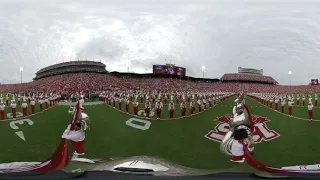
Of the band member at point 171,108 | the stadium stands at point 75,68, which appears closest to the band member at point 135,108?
the band member at point 171,108

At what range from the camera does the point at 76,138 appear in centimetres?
378

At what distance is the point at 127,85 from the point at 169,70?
84 centimetres

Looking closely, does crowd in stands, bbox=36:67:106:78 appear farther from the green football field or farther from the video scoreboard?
the video scoreboard

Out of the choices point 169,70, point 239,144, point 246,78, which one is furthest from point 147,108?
point 246,78

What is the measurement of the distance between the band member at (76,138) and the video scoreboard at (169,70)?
169cm

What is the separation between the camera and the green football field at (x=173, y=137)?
3.37 metres

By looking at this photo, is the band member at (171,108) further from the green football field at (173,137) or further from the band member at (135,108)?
the band member at (135,108)

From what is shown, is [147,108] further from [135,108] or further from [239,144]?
[239,144]

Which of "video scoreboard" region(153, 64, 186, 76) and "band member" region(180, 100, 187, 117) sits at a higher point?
"video scoreboard" region(153, 64, 186, 76)

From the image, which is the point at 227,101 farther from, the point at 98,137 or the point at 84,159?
the point at 84,159

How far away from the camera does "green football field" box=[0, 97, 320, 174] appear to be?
3.37 meters

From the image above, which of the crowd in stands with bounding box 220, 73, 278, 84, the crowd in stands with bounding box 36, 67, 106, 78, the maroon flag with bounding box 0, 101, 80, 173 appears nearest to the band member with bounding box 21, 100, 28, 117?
the crowd in stands with bounding box 36, 67, 106, 78

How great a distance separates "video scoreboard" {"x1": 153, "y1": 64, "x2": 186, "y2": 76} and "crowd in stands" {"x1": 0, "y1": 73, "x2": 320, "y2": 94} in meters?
0.14

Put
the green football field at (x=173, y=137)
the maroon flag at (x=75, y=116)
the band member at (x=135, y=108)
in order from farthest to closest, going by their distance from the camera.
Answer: the band member at (x=135, y=108), the maroon flag at (x=75, y=116), the green football field at (x=173, y=137)
